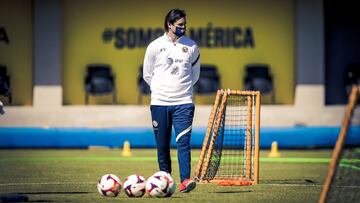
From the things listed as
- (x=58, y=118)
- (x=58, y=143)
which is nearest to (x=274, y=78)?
(x=58, y=118)

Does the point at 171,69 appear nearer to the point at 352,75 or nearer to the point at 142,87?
the point at 142,87

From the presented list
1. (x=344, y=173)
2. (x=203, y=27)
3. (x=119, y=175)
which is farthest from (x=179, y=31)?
(x=203, y=27)

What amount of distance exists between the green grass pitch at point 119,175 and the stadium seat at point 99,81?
566 centimetres

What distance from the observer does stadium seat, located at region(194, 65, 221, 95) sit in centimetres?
2662

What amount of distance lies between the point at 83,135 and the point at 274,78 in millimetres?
7485

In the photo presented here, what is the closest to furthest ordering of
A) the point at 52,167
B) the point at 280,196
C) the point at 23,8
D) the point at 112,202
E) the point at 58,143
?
the point at 112,202, the point at 280,196, the point at 52,167, the point at 58,143, the point at 23,8

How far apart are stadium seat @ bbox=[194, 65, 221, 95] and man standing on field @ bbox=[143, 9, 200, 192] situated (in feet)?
50.4

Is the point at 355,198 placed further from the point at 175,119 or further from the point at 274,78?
the point at 274,78

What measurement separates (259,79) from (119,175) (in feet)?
42.8

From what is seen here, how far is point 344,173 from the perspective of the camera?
14312 mm

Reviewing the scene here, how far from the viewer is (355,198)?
10.6m

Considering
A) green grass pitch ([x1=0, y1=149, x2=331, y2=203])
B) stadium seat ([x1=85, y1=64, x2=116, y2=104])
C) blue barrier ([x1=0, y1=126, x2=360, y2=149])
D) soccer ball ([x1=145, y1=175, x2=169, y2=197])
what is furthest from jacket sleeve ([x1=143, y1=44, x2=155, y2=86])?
stadium seat ([x1=85, y1=64, x2=116, y2=104])

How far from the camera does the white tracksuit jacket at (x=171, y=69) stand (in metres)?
11.0

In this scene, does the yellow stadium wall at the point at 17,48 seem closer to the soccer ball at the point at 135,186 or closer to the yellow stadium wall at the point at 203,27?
the yellow stadium wall at the point at 203,27
